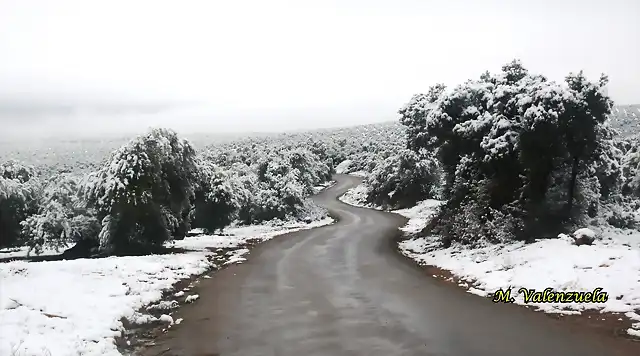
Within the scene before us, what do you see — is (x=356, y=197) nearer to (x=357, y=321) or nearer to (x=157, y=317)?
(x=157, y=317)

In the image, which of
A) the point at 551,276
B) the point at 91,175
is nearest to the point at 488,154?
the point at 551,276

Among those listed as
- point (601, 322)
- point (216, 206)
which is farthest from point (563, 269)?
point (216, 206)

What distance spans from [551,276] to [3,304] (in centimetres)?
1099

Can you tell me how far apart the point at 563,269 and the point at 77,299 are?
1043cm

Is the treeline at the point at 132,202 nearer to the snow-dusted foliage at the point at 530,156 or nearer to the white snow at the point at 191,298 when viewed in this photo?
the white snow at the point at 191,298

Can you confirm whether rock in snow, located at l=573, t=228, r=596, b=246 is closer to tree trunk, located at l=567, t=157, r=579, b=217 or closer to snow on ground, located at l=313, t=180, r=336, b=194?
tree trunk, located at l=567, t=157, r=579, b=217

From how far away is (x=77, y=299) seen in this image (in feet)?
34.9

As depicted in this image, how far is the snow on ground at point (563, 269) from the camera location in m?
9.69

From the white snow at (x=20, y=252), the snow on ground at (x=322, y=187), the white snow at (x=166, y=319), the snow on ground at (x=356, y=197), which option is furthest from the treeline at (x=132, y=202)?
the snow on ground at (x=322, y=187)

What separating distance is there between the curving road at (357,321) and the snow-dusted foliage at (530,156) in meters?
4.09

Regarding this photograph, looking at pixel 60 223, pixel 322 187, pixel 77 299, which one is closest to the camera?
pixel 77 299

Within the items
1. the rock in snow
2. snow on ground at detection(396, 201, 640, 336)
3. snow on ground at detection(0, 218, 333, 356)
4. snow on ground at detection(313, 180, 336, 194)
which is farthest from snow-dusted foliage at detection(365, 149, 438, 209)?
the rock in snow

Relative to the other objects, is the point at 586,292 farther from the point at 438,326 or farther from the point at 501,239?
the point at 501,239

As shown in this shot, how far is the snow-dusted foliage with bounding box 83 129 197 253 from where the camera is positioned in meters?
20.4
